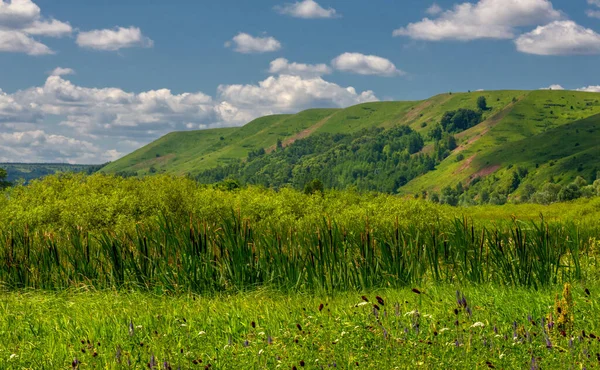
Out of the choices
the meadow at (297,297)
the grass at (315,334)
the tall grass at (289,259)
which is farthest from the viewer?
the tall grass at (289,259)

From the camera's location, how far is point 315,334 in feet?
26.1

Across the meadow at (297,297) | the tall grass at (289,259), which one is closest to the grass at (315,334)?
the meadow at (297,297)

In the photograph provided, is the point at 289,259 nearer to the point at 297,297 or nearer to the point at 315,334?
the point at 297,297

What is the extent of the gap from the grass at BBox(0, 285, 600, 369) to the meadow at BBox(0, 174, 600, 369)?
32 millimetres

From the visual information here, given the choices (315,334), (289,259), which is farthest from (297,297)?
(315,334)

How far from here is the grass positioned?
23.6 ft

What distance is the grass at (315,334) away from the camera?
23.6 ft

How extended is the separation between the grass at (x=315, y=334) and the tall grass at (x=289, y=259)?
5.76ft

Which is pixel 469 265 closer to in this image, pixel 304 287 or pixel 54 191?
pixel 304 287

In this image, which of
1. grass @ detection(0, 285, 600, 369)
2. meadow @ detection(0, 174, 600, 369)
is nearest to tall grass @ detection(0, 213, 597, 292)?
meadow @ detection(0, 174, 600, 369)

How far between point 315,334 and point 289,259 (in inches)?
226

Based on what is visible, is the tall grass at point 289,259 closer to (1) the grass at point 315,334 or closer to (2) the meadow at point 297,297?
(2) the meadow at point 297,297

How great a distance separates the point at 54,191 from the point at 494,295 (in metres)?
54.8

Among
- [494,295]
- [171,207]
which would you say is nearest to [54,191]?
[171,207]
